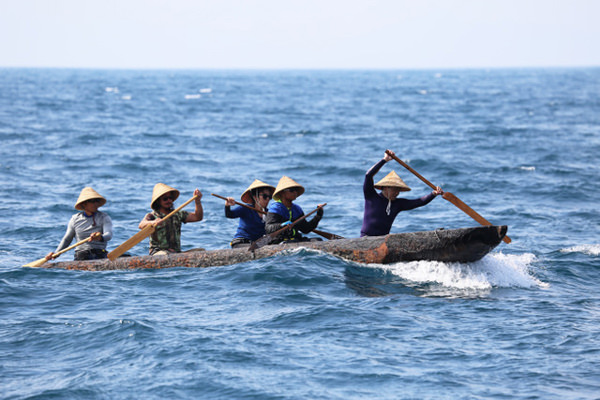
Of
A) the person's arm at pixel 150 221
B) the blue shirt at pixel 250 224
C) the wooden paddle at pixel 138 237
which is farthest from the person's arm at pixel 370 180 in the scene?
the person's arm at pixel 150 221

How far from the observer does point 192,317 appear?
9984 mm

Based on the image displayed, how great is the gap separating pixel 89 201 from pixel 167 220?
49.5 inches

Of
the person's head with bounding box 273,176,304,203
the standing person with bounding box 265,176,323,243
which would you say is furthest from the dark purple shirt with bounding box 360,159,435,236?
the person's head with bounding box 273,176,304,203

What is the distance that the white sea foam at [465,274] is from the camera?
11.2m

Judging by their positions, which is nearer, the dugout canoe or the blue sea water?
the blue sea water

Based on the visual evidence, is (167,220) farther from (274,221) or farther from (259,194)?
(274,221)

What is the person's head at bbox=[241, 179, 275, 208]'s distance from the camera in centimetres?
1223

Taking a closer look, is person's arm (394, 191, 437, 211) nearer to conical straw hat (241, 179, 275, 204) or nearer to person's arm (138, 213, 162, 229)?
conical straw hat (241, 179, 275, 204)

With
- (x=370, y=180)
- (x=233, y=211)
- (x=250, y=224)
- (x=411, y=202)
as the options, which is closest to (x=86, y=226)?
(x=233, y=211)

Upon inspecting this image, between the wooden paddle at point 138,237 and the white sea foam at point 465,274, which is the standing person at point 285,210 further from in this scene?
the white sea foam at point 465,274

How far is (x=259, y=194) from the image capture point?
12234 mm

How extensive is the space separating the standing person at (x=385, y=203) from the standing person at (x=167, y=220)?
105 inches

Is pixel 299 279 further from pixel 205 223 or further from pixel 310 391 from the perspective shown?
pixel 205 223

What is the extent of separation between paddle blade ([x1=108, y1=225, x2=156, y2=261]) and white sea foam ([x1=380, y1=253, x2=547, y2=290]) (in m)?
3.61
